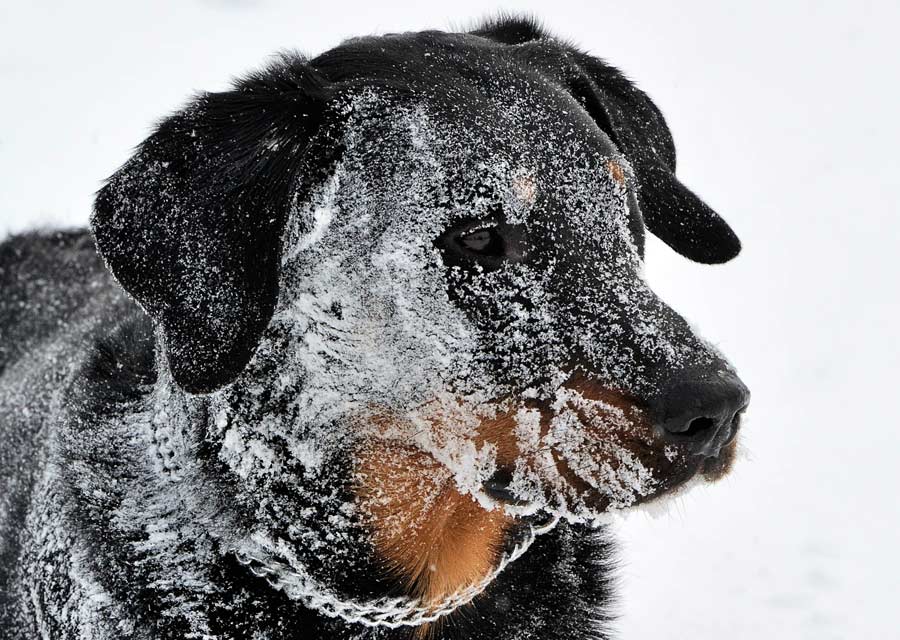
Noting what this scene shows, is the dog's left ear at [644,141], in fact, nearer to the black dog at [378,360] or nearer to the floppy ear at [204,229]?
the black dog at [378,360]

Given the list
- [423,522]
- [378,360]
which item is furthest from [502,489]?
[378,360]

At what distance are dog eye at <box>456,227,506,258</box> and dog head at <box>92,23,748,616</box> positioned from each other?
0.01 metres

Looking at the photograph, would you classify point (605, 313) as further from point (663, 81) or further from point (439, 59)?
point (663, 81)

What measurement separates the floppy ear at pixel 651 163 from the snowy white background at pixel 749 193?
1.85 metres

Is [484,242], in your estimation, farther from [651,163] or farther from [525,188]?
[651,163]

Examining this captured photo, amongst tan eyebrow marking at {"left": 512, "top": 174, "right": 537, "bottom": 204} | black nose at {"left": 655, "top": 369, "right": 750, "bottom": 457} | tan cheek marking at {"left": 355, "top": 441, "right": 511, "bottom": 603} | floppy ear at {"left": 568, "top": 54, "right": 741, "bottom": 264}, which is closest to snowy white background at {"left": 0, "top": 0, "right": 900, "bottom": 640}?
tan cheek marking at {"left": 355, "top": 441, "right": 511, "bottom": 603}

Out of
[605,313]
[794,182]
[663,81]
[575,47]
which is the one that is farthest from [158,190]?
[663,81]

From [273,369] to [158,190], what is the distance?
0.53 metres

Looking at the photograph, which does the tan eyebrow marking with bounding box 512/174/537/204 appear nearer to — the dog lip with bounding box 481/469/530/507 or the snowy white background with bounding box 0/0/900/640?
the dog lip with bounding box 481/469/530/507

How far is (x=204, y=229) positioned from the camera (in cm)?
243

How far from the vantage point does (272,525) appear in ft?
8.34

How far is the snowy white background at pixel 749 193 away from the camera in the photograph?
4.66m

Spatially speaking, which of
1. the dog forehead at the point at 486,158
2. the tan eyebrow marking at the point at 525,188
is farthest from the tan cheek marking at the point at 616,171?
the tan eyebrow marking at the point at 525,188

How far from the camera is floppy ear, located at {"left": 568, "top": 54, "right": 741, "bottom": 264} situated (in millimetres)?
3080
